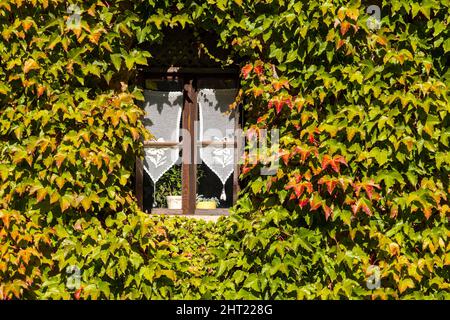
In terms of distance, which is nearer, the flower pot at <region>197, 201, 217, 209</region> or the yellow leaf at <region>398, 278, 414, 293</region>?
the yellow leaf at <region>398, 278, 414, 293</region>

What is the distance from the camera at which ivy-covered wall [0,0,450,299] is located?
3865 millimetres

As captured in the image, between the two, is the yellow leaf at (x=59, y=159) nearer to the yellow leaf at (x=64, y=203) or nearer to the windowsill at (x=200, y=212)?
the yellow leaf at (x=64, y=203)

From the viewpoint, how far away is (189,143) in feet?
14.4

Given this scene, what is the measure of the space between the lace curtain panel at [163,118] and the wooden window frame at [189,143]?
0.04 meters

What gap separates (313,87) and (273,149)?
1.90 ft

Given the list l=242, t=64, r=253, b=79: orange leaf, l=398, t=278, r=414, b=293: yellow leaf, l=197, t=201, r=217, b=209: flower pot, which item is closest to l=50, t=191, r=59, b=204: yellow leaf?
l=197, t=201, r=217, b=209: flower pot

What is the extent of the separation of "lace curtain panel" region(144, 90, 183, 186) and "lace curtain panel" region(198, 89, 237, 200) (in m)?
0.21

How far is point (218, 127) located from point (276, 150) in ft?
2.21

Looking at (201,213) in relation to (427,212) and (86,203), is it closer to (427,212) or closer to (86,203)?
(86,203)

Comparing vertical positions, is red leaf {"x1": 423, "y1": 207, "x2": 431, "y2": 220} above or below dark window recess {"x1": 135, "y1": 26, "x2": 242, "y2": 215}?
below

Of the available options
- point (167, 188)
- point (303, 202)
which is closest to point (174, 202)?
point (167, 188)

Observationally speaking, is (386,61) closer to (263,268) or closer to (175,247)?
(263,268)

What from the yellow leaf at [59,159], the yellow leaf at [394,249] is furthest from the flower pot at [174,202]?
the yellow leaf at [394,249]

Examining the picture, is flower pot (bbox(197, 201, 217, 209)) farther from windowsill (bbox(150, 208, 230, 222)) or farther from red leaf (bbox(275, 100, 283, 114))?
red leaf (bbox(275, 100, 283, 114))
